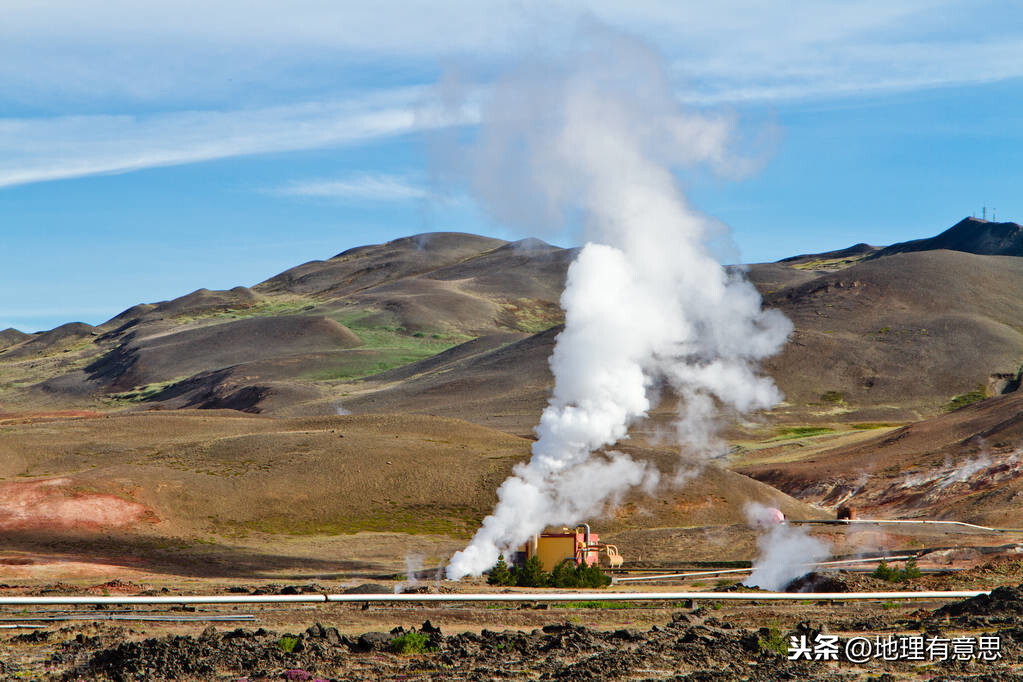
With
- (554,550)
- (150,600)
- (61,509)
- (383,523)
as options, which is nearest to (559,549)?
(554,550)

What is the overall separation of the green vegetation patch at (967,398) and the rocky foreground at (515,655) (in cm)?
10965

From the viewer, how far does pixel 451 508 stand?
62.8m

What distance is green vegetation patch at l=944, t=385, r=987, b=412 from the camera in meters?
131

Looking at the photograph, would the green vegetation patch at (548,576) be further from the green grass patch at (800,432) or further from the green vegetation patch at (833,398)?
the green vegetation patch at (833,398)

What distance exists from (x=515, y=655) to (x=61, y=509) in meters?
39.5

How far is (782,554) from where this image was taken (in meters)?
46.7

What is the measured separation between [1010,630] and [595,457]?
139ft

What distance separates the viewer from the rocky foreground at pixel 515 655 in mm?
21328

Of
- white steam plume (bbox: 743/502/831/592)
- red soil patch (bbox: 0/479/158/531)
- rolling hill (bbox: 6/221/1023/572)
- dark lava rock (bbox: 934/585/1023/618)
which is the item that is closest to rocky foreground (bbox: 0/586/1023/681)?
dark lava rock (bbox: 934/585/1023/618)

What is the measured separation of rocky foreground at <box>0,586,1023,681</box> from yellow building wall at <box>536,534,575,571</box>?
59.2 feet

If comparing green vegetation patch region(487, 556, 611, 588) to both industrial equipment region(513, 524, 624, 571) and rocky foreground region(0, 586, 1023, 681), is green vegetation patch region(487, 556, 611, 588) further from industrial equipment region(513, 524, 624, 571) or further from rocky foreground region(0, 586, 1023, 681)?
rocky foreground region(0, 586, 1023, 681)

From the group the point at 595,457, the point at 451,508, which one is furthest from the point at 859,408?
the point at 451,508

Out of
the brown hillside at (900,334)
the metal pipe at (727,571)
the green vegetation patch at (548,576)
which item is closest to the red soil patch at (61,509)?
the green vegetation patch at (548,576)

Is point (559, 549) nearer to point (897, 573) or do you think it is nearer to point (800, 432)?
point (897, 573)
